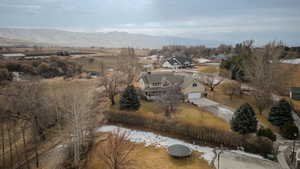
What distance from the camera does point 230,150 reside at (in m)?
19.1

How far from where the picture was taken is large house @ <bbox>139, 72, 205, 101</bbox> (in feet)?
103

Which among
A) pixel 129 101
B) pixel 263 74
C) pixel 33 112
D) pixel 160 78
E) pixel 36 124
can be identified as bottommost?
pixel 36 124

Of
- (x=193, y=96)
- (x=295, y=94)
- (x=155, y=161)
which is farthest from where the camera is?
(x=193, y=96)

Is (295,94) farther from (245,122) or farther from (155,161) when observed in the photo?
(155,161)

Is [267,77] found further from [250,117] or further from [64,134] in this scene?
[64,134]

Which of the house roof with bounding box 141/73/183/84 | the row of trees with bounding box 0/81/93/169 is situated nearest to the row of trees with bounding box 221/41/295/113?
the house roof with bounding box 141/73/183/84

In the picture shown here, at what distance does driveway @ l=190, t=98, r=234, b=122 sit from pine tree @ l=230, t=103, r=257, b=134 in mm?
3961

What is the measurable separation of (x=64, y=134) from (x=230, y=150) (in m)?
20.2

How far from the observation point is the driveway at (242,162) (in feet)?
52.7

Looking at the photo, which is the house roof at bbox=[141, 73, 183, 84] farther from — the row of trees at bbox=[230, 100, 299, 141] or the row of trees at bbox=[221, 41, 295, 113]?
the row of trees at bbox=[230, 100, 299, 141]

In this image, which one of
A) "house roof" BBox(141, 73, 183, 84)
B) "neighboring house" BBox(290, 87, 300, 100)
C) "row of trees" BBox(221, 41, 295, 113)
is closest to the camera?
"row of trees" BBox(221, 41, 295, 113)

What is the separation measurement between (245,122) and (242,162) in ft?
14.1

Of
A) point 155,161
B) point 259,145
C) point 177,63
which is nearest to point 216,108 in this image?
point 259,145

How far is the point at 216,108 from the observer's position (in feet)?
89.0
